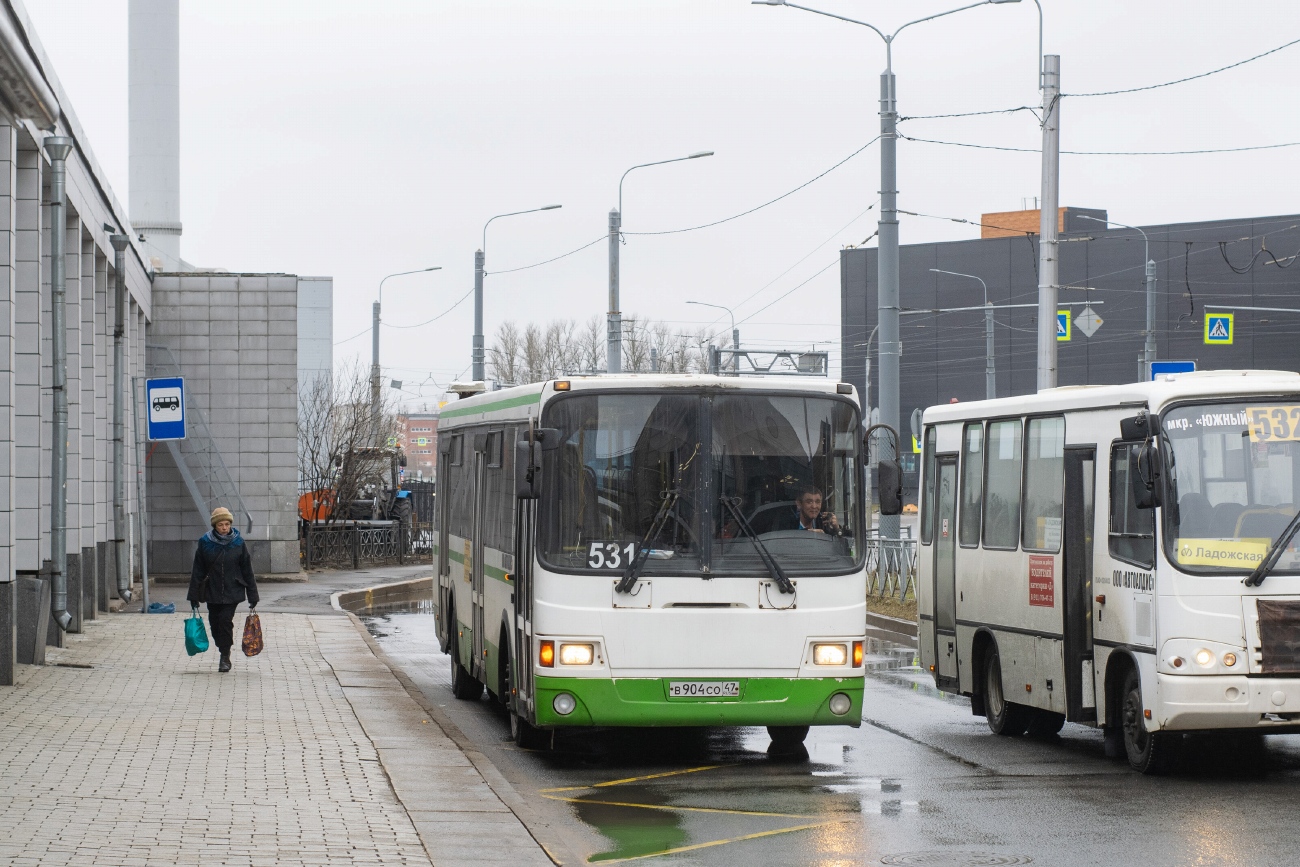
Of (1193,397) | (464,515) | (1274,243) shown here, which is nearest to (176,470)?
(464,515)

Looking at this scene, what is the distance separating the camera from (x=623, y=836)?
931 centimetres

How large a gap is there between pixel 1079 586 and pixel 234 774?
581 centimetres

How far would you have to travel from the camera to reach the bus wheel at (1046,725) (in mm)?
13859

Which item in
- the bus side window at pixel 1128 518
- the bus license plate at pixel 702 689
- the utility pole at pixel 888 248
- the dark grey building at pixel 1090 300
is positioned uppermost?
the dark grey building at pixel 1090 300

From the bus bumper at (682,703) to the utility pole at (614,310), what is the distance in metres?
22.0

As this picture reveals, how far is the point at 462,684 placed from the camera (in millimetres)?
16719

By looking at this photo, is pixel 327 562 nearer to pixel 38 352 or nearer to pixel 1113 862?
pixel 38 352

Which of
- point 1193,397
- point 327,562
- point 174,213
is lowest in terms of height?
point 327,562

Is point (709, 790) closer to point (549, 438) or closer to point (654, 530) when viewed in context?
point (654, 530)

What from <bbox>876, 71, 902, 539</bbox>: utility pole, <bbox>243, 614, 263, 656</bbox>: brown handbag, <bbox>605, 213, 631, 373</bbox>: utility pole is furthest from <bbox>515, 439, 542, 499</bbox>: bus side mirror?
<bbox>605, 213, 631, 373</bbox>: utility pole

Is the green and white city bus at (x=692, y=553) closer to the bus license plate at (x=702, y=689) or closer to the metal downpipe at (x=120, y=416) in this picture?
the bus license plate at (x=702, y=689)

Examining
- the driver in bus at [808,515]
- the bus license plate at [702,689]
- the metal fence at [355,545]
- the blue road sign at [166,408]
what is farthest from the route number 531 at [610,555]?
the metal fence at [355,545]

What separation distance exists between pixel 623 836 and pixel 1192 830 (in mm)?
2989

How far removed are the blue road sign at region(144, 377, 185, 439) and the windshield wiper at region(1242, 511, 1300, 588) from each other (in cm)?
1647
